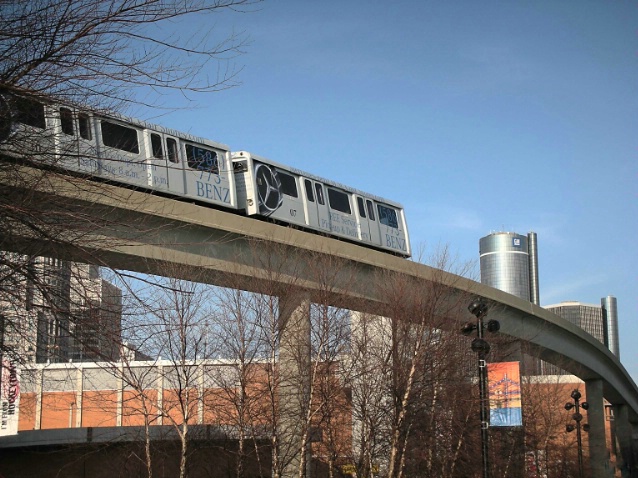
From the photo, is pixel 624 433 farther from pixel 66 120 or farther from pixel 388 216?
pixel 66 120

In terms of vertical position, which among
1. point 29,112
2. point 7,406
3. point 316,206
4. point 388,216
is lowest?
point 7,406

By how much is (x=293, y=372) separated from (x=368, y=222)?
11932mm

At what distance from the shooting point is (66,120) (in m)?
8.34

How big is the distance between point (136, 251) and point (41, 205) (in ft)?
40.6

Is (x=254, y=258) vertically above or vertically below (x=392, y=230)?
below

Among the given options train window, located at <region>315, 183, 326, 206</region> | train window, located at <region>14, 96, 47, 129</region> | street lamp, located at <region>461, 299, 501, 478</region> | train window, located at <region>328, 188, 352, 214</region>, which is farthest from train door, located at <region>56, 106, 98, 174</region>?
train window, located at <region>328, 188, 352, 214</region>

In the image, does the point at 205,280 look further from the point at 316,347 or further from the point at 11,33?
the point at 11,33

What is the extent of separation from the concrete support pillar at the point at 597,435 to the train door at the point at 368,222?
30.5 m

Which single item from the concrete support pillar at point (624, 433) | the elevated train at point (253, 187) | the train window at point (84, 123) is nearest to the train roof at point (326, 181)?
the elevated train at point (253, 187)

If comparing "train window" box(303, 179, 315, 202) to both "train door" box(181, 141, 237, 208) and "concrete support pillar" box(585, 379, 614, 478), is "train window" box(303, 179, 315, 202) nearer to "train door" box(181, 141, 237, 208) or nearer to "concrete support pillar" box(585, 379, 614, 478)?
"train door" box(181, 141, 237, 208)

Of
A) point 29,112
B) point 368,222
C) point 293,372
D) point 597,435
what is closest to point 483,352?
point 293,372

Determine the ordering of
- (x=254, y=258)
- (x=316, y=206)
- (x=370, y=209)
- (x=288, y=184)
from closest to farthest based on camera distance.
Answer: (x=254, y=258), (x=288, y=184), (x=316, y=206), (x=370, y=209)

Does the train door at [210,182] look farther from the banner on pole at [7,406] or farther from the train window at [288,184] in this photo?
the banner on pole at [7,406]

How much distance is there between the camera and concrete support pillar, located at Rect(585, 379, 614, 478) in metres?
55.0
